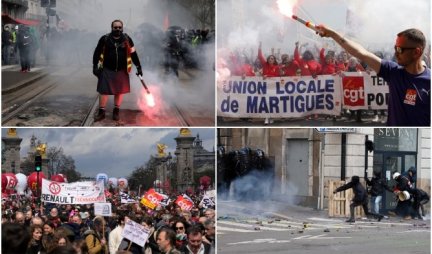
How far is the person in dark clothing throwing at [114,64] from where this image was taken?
7410mm

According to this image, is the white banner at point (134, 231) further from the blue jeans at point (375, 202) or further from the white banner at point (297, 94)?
the blue jeans at point (375, 202)

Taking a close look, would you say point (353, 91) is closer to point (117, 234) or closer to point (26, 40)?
point (117, 234)

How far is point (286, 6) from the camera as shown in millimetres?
7562

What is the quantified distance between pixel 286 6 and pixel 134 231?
2508 mm

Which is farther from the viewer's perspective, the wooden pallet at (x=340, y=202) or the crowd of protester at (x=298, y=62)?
the wooden pallet at (x=340, y=202)

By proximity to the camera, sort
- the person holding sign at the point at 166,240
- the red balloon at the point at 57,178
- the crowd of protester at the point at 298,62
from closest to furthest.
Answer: the person holding sign at the point at 166,240, the red balloon at the point at 57,178, the crowd of protester at the point at 298,62

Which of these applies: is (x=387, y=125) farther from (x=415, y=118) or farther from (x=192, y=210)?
(x=192, y=210)

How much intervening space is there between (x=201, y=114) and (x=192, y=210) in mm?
896

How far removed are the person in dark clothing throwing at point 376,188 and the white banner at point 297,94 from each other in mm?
682

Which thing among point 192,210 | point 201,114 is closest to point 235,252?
point 192,210

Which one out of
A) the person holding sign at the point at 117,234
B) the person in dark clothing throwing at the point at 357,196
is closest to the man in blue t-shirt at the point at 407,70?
the person in dark clothing throwing at the point at 357,196

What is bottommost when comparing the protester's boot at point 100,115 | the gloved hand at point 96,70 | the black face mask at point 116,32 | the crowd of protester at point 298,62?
the protester's boot at point 100,115

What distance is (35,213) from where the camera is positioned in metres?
7.38

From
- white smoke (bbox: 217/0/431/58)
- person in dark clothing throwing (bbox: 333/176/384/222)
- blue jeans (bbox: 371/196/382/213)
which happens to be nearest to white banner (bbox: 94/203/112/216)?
white smoke (bbox: 217/0/431/58)
